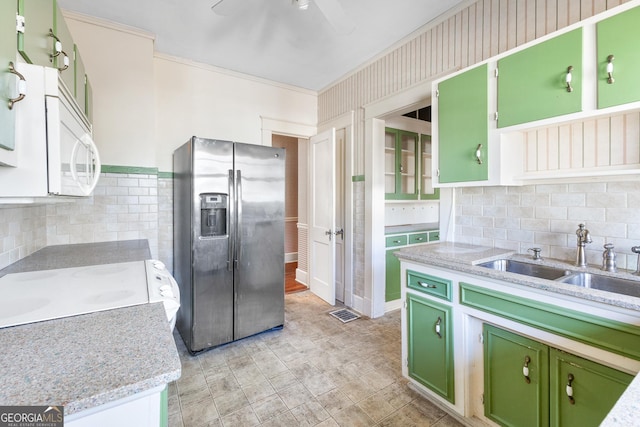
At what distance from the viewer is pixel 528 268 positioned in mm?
1686

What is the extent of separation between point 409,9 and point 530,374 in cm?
252

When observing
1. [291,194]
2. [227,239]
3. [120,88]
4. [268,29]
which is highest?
[268,29]

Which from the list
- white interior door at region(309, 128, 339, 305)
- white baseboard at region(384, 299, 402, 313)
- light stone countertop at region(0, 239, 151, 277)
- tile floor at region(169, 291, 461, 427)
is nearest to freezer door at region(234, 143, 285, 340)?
tile floor at region(169, 291, 461, 427)

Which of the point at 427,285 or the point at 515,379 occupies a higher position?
the point at 427,285

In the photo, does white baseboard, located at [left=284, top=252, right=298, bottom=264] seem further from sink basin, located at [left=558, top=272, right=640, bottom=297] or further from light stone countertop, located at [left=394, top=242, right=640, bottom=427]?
sink basin, located at [left=558, top=272, right=640, bottom=297]

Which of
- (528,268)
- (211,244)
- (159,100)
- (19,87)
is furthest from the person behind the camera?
(159,100)

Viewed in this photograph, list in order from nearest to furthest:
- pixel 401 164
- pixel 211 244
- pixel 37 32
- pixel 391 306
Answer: pixel 37 32 < pixel 211 244 < pixel 391 306 < pixel 401 164

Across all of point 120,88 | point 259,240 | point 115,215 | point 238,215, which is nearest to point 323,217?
point 259,240

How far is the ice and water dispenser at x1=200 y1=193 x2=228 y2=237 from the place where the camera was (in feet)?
7.93

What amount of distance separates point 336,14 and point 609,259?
203 centimetres

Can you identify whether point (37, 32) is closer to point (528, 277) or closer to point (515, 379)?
point (528, 277)

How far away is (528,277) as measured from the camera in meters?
1.35

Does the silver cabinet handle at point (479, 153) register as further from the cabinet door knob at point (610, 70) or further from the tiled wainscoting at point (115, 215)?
the tiled wainscoting at point (115, 215)

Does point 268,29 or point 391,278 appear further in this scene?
point 391,278
